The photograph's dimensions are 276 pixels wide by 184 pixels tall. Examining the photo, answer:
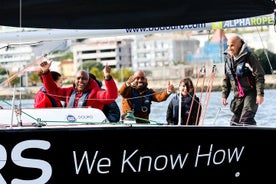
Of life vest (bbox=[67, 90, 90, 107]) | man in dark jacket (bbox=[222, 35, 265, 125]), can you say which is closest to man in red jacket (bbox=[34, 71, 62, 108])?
life vest (bbox=[67, 90, 90, 107])

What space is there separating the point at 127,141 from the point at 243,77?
1.39 meters

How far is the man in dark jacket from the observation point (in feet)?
27.7

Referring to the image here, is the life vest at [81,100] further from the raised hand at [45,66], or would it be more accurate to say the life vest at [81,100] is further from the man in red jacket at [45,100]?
the raised hand at [45,66]

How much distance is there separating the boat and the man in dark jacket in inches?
18.3

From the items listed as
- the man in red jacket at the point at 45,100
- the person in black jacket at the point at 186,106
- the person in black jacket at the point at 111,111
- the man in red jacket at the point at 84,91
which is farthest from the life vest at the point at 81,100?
the person in black jacket at the point at 186,106

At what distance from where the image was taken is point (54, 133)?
7633 millimetres

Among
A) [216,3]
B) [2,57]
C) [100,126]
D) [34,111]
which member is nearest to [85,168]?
[100,126]

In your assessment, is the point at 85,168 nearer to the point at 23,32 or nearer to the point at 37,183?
the point at 37,183

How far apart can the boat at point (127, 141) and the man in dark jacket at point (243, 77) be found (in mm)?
466

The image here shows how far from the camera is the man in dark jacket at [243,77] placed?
8430mm

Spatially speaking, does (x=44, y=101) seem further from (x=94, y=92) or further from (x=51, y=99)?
(x=94, y=92)

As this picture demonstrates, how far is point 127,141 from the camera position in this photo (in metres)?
7.73

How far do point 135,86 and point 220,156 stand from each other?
1.43m

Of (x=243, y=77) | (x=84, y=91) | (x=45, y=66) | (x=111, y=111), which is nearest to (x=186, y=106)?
(x=243, y=77)
